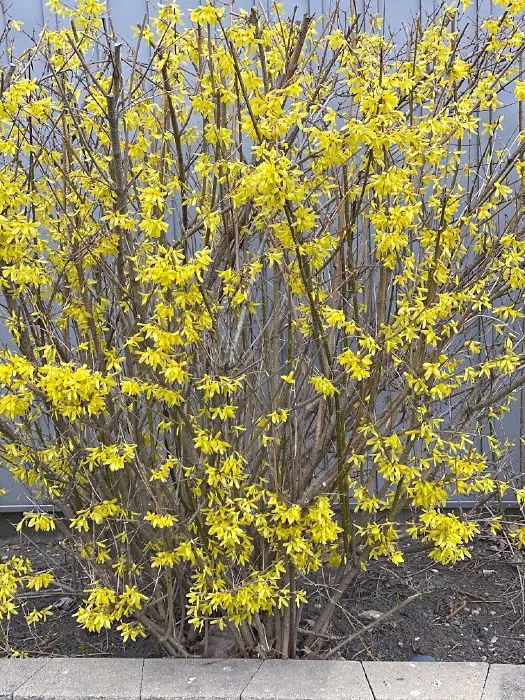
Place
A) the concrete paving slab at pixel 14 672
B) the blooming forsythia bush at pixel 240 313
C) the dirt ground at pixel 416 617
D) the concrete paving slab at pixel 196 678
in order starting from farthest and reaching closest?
the dirt ground at pixel 416 617, the concrete paving slab at pixel 14 672, the concrete paving slab at pixel 196 678, the blooming forsythia bush at pixel 240 313

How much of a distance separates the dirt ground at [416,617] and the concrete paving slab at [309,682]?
0.32 meters

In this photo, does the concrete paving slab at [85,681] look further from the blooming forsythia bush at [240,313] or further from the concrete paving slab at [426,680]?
the concrete paving slab at [426,680]

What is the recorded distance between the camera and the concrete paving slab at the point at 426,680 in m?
2.92

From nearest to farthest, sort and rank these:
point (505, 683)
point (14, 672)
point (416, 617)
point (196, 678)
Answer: point (505, 683)
point (196, 678)
point (14, 672)
point (416, 617)

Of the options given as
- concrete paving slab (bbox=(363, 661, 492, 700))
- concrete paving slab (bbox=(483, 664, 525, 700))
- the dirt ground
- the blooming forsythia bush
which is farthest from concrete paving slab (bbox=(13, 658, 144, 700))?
concrete paving slab (bbox=(483, 664, 525, 700))

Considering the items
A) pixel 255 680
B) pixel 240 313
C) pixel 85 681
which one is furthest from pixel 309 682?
pixel 240 313

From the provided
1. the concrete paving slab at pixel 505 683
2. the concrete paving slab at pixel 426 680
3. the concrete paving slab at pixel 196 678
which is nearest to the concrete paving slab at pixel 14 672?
the concrete paving slab at pixel 196 678

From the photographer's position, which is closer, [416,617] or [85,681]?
[85,681]

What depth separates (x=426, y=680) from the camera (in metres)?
3.01

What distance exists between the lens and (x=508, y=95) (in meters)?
4.43

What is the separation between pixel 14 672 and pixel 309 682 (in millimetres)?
1240

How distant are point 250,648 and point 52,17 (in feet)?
11.4

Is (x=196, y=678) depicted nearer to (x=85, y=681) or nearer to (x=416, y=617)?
(x=85, y=681)

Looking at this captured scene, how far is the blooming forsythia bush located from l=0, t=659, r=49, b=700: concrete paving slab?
1.08 ft
